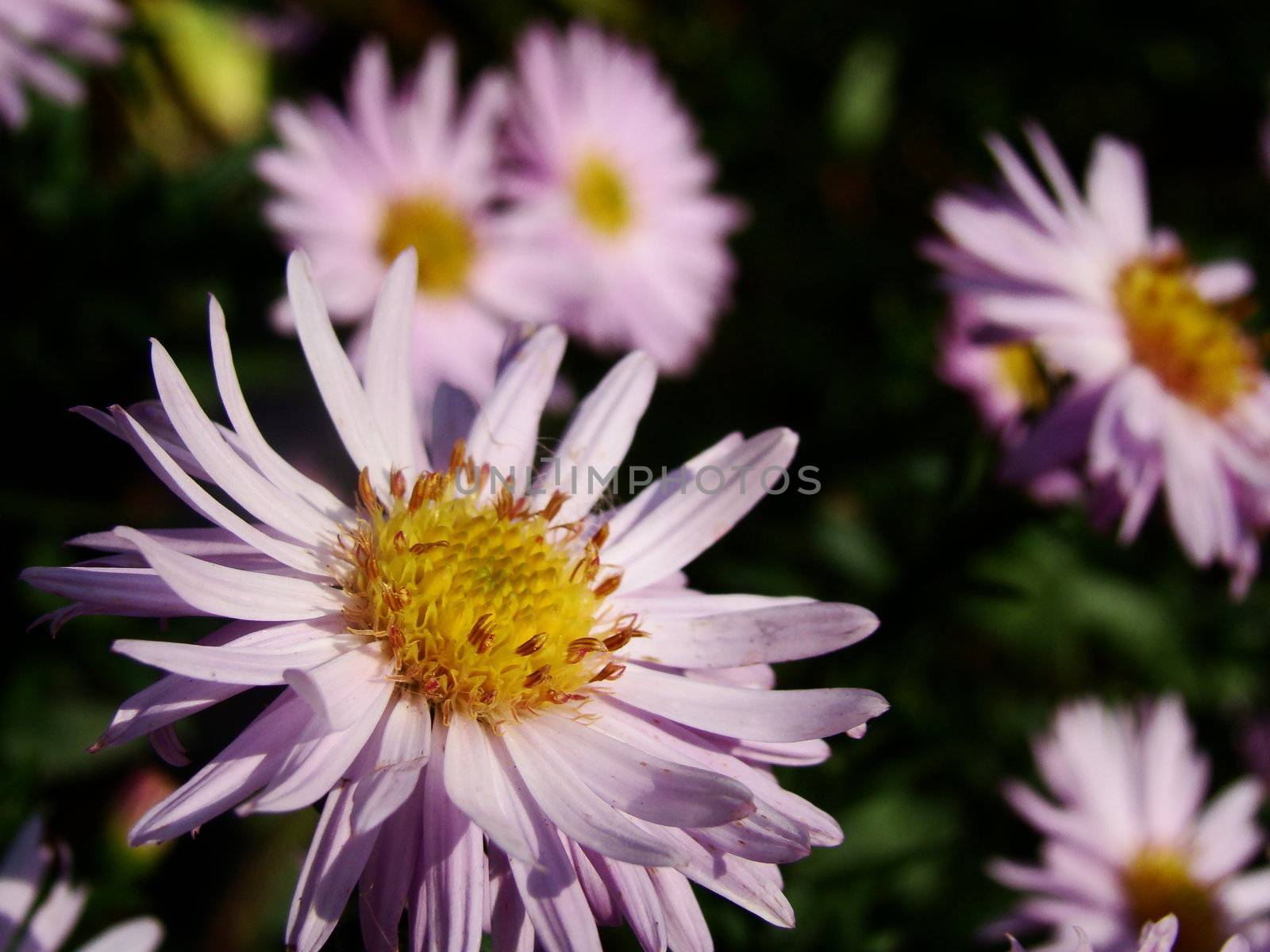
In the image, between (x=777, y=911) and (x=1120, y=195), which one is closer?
(x=777, y=911)

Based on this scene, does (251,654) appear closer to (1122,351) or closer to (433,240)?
(1122,351)

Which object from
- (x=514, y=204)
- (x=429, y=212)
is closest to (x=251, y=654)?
(x=429, y=212)

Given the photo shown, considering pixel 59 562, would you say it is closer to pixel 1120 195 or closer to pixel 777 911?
pixel 777 911

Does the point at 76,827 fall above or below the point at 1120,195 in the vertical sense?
below

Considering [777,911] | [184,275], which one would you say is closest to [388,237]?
[184,275]

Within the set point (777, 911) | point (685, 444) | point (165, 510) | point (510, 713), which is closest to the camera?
point (777, 911)

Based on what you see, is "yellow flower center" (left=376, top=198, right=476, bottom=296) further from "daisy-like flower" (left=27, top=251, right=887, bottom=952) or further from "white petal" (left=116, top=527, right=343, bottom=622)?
"white petal" (left=116, top=527, right=343, bottom=622)

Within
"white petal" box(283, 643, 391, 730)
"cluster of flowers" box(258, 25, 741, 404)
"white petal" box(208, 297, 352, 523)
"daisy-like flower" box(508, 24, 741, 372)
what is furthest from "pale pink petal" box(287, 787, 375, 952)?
"daisy-like flower" box(508, 24, 741, 372)

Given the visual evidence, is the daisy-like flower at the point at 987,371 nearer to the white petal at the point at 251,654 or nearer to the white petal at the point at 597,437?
the white petal at the point at 597,437
